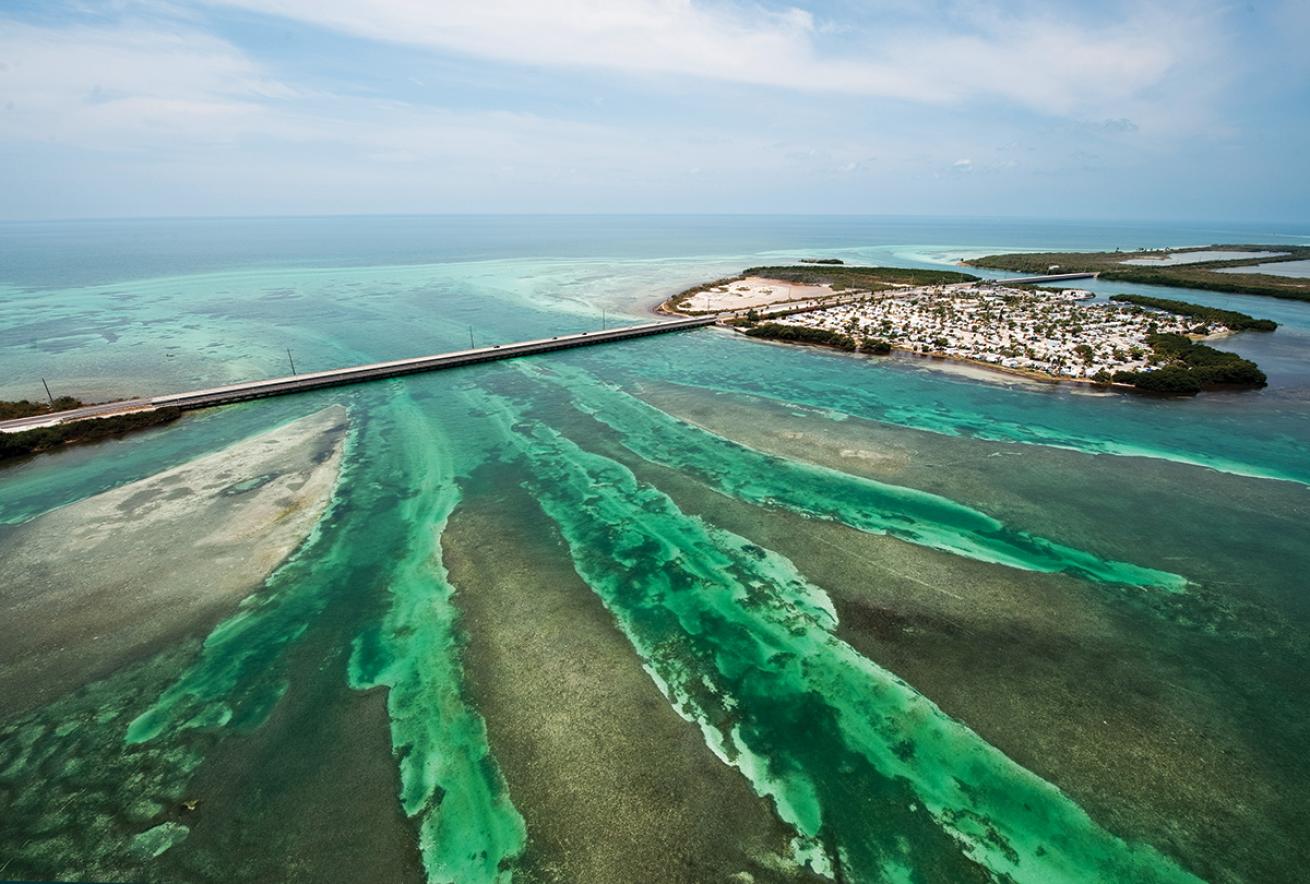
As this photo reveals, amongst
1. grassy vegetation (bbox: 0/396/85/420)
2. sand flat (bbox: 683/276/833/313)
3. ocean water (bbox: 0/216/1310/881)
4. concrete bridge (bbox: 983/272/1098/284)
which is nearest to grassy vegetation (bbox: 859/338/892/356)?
ocean water (bbox: 0/216/1310/881)

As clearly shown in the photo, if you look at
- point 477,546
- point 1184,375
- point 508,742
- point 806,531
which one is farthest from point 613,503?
point 1184,375

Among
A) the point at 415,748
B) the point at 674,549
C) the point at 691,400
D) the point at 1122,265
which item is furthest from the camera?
the point at 1122,265

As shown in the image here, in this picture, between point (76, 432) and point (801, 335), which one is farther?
point (801, 335)

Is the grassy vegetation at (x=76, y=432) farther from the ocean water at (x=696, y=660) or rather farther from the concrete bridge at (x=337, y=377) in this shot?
the ocean water at (x=696, y=660)

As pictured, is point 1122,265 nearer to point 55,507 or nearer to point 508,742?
point 508,742

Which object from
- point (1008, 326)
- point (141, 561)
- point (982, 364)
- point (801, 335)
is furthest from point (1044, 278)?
point (141, 561)

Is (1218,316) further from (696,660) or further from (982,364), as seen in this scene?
(696,660)
